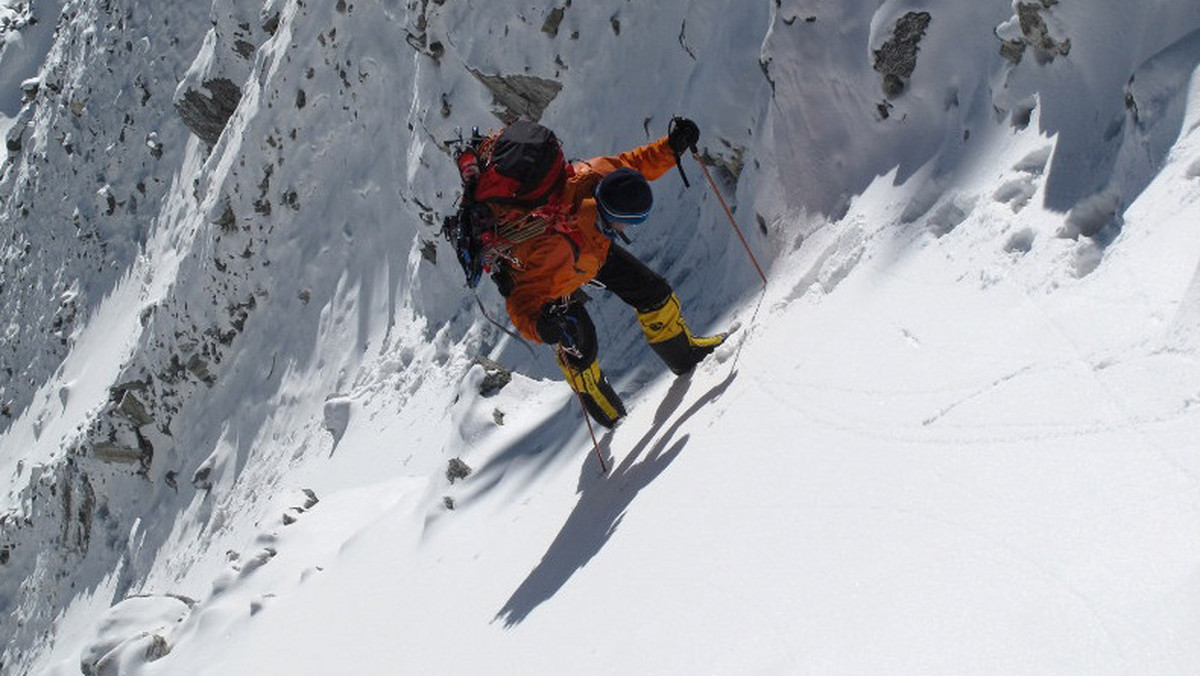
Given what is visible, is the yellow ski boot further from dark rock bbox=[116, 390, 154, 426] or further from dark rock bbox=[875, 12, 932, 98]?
dark rock bbox=[116, 390, 154, 426]

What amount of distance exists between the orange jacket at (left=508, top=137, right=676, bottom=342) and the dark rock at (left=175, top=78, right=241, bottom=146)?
12.7 metres

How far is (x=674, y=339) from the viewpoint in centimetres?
730

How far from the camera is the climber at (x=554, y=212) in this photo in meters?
6.64

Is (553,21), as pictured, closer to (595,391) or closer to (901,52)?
(595,391)

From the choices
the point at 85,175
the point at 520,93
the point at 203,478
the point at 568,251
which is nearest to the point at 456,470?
the point at 568,251

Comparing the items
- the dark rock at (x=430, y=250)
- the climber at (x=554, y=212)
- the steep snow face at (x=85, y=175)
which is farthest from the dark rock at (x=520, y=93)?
the steep snow face at (x=85, y=175)

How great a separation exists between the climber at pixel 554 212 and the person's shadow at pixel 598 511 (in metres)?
0.70

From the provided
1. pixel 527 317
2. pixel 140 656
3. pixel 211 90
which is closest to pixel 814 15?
pixel 527 317

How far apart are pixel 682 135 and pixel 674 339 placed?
4.06 feet

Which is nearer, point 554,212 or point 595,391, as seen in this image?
point 554,212

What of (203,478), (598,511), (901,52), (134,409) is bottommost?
(203,478)

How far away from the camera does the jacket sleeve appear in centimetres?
689

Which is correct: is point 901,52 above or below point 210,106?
below

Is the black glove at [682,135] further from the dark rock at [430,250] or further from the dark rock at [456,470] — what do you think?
the dark rock at [430,250]
